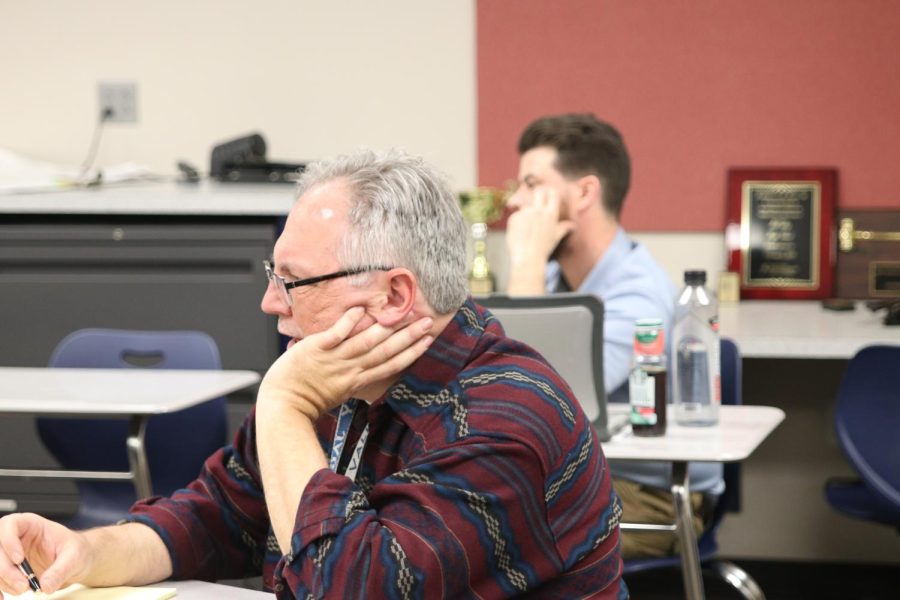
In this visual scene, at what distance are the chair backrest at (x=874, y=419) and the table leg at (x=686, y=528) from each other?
68 cm

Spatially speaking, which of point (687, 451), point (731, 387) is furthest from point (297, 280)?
point (731, 387)

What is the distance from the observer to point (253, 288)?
3.72 metres

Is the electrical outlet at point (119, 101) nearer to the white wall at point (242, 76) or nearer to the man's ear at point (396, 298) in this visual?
the white wall at point (242, 76)

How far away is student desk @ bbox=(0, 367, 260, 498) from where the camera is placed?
2.64 metres

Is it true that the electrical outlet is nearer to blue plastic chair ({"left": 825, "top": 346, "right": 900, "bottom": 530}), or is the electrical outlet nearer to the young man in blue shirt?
the young man in blue shirt

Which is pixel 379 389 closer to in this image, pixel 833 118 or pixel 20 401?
pixel 20 401

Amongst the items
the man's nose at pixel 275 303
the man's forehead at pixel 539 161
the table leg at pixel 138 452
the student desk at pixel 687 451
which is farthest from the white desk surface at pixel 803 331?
the man's nose at pixel 275 303

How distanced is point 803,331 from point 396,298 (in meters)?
2.25

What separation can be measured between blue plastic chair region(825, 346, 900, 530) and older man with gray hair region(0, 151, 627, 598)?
1.64 m

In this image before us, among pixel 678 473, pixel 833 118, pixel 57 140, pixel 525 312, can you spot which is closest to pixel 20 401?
pixel 525 312

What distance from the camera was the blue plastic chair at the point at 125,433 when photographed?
3131 mm

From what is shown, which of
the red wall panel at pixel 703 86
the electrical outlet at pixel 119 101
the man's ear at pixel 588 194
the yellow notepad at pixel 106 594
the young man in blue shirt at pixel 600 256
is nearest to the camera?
the yellow notepad at pixel 106 594

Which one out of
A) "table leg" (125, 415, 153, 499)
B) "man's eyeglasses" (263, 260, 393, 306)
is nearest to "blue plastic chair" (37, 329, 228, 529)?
"table leg" (125, 415, 153, 499)

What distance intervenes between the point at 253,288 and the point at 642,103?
4.38ft
